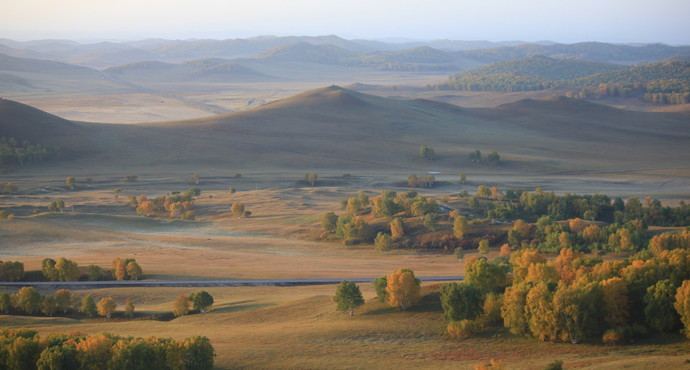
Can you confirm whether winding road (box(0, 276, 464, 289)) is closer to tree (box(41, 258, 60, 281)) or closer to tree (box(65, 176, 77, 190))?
tree (box(41, 258, 60, 281))

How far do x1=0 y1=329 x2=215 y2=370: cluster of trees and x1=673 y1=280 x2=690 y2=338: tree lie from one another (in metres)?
23.4

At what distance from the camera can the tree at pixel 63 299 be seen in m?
47.9

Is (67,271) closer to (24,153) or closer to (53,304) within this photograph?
(53,304)

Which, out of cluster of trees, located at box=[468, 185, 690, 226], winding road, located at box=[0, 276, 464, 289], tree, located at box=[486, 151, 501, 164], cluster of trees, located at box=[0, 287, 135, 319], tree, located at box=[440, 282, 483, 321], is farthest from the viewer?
tree, located at box=[486, 151, 501, 164]

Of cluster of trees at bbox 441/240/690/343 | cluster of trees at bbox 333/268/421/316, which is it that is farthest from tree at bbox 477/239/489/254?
cluster of trees at bbox 333/268/421/316

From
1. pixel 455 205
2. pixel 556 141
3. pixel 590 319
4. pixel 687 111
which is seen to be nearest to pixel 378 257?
pixel 455 205

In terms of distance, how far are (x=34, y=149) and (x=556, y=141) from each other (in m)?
119

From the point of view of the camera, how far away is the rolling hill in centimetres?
13812

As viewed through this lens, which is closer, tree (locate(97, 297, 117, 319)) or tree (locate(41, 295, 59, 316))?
tree (locate(97, 297, 117, 319))

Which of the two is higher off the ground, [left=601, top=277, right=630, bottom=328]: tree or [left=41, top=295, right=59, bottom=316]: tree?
[left=601, top=277, right=630, bottom=328]: tree

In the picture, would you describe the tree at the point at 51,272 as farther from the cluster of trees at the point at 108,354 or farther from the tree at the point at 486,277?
the tree at the point at 486,277

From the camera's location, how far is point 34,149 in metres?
136

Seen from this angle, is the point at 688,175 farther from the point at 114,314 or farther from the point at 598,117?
the point at 114,314

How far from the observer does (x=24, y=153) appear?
132 m
